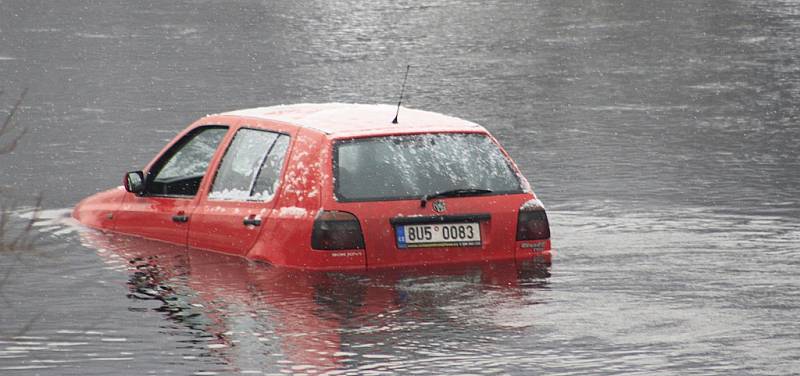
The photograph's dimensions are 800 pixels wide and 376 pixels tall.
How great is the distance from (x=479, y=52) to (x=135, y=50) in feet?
19.9

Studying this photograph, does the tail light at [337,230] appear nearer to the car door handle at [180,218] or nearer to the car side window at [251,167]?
the car side window at [251,167]

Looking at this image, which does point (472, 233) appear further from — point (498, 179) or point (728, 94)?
point (728, 94)

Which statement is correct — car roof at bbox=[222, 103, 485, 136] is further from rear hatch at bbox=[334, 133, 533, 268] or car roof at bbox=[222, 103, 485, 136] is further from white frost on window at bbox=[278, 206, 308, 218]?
white frost on window at bbox=[278, 206, 308, 218]

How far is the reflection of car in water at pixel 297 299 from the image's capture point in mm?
10133

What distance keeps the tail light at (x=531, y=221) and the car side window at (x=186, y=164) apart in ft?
7.80

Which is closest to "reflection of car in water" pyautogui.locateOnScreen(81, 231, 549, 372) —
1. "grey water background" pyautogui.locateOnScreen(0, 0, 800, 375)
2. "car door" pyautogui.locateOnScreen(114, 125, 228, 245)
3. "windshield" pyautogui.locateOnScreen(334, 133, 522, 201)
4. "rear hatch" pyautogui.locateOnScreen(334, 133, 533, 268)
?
"grey water background" pyautogui.locateOnScreen(0, 0, 800, 375)

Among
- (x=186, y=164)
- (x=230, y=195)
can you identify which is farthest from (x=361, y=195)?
(x=186, y=164)

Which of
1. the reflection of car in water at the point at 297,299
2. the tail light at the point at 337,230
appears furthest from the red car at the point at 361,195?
the reflection of car in water at the point at 297,299

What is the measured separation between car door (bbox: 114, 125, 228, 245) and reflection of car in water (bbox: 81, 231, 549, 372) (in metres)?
0.24

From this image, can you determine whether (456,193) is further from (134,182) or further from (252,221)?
(134,182)

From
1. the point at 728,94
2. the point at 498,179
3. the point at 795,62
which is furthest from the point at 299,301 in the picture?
the point at 795,62

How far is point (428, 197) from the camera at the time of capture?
40.5 feet

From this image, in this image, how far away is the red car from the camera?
12.2 meters

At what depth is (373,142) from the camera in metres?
12.6
